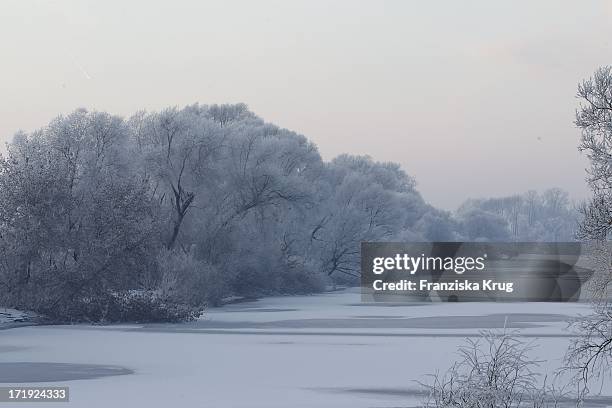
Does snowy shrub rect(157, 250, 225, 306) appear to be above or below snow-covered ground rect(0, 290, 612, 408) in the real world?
above

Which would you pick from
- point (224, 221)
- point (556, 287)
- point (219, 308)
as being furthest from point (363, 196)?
point (219, 308)

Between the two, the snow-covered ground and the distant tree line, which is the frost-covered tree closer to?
the distant tree line

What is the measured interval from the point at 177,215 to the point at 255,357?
35005 millimetres

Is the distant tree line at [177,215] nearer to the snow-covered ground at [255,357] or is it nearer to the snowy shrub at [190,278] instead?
the snowy shrub at [190,278]

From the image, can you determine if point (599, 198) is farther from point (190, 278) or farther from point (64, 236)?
point (190, 278)

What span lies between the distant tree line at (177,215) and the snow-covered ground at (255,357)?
3.22 meters

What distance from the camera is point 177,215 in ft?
201

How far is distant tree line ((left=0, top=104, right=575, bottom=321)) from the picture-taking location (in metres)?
40.3

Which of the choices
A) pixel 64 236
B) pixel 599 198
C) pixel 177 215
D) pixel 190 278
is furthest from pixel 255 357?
pixel 177 215

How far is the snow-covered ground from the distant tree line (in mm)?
3224

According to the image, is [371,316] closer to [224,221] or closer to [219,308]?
[219,308]

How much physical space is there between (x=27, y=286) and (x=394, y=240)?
50748 millimetres

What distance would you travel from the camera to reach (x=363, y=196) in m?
88.8

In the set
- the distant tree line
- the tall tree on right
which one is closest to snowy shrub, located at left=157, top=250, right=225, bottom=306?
the distant tree line
